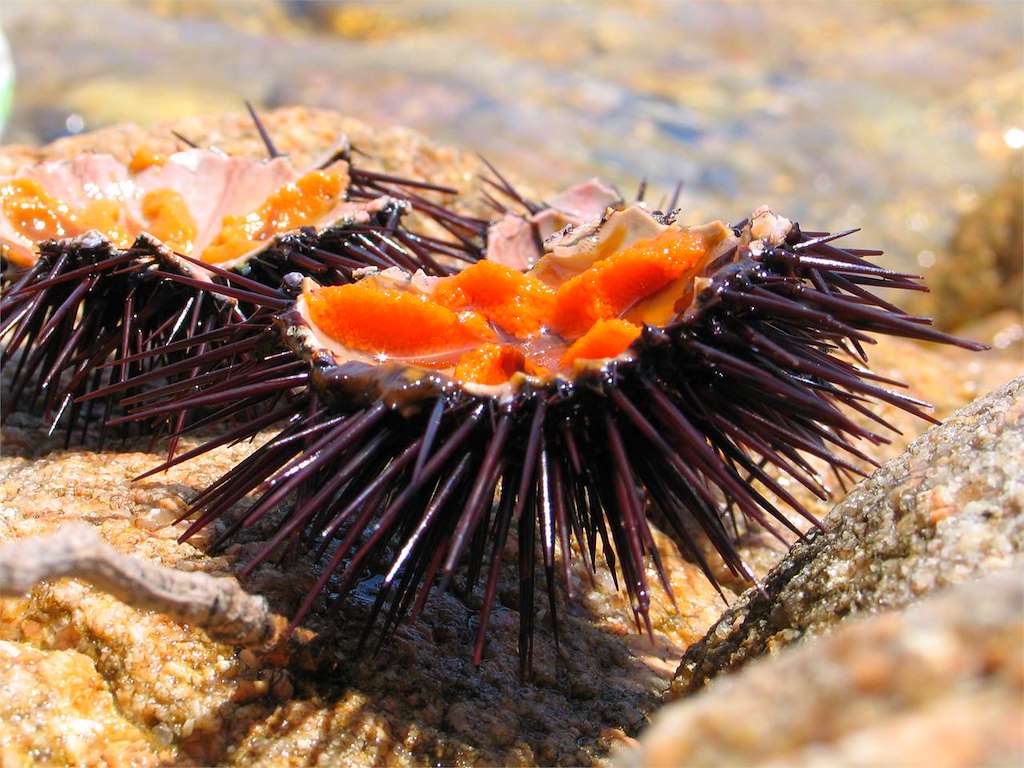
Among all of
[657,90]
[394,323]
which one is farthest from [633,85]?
[394,323]

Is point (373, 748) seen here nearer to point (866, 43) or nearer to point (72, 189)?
point (72, 189)

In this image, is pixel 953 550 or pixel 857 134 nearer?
pixel 953 550

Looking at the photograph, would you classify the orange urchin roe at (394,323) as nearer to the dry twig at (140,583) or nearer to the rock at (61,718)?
the dry twig at (140,583)

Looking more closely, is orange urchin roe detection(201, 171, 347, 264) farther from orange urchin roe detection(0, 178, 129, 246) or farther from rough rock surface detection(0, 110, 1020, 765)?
rough rock surface detection(0, 110, 1020, 765)

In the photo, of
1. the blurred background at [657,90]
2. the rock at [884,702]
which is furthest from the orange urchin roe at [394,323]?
the blurred background at [657,90]

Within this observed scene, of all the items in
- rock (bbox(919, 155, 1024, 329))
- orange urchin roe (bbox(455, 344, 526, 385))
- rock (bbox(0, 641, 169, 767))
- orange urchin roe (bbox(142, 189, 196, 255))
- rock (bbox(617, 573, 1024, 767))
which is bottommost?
rock (bbox(0, 641, 169, 767))

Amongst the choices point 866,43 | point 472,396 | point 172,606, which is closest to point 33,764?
point 172,606

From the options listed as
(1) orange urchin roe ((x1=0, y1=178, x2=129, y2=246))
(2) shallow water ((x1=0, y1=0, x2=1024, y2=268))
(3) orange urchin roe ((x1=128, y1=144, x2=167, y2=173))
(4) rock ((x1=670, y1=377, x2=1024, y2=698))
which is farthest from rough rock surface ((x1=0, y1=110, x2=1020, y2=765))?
(2) shallow water ((x1=0, y1=0, x2=1024, y2=268))
